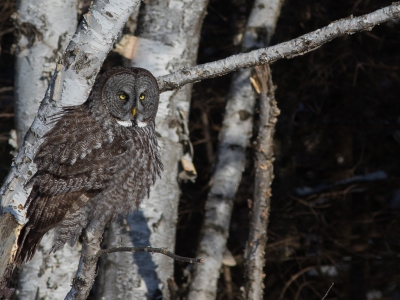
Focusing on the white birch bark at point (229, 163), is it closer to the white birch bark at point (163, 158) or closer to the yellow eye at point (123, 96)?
the white birch bark at point (163, 158)

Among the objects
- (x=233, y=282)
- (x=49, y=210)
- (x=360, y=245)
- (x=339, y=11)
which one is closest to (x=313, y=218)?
(x=360, y=245)

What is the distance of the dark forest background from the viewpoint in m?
5.81

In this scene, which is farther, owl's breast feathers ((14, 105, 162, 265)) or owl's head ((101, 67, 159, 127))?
owl's head ((101, 67, 159, 127))

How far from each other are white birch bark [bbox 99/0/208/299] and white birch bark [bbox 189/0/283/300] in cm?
38

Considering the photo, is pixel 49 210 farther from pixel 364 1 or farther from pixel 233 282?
pixel 364 1

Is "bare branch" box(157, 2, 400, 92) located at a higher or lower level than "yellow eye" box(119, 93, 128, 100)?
lower

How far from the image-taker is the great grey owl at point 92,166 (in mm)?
2773

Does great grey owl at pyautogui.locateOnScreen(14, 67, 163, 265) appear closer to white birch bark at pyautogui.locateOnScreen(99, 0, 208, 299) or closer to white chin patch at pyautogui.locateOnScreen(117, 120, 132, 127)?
white chin patch at pyautogui.locateOnScreen(117, 120, 132, 127)

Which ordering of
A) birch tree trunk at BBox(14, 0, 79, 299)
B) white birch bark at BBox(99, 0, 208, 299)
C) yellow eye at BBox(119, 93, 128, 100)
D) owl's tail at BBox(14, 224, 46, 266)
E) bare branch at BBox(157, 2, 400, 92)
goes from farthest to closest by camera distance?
white birch bark at BBox(99, 0, 208, 299), birch tree trunk at BBox(14, 0, 79, 299), yellow eye at BBox(119, 93, 128, 100), owl's tail at BBox(14, 224, 46, 266), bare branch at BBox(157, 2, 400, 92)

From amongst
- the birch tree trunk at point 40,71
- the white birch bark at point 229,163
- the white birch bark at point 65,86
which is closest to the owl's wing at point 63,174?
the white birch bark at point 65,86

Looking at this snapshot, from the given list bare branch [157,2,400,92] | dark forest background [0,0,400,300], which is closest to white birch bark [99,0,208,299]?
bare branch [157,2,400,92]

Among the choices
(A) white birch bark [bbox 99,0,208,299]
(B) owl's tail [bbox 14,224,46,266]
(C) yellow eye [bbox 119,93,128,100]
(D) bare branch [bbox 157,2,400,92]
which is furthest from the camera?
(A) white birch bark [bbox 99,0,208,299]

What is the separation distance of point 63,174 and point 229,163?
1928 millimetres

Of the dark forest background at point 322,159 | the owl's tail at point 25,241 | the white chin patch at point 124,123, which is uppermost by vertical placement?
the dark forest background at point 322,159
